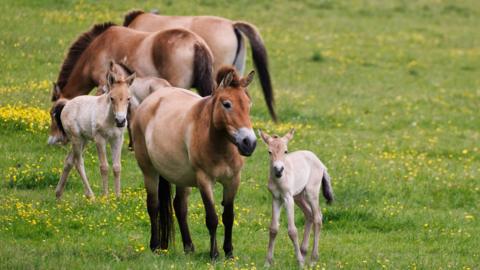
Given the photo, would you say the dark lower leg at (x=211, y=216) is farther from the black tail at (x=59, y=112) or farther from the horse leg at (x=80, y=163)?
the black tail at (x=59, y=112)

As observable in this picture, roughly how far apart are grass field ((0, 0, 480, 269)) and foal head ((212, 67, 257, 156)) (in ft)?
3.88

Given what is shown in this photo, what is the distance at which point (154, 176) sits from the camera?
32.1ft

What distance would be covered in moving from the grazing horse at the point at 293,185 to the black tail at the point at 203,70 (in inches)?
167

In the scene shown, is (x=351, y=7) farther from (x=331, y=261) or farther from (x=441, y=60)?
(x=331, y=261)

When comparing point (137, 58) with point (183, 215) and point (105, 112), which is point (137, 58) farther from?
point (183, 215)

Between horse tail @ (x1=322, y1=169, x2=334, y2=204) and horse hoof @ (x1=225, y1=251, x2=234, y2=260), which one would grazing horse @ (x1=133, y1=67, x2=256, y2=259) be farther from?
horse tail @ (x1=322, y1=169, x2=334, y2=204)

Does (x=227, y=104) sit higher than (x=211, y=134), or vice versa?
(x=227, y=104)

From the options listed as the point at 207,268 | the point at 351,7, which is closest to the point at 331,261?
the point at 207,268

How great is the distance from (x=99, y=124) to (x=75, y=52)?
3.73 metres

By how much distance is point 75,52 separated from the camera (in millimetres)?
15336

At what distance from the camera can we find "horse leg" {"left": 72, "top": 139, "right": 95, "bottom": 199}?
1169 cm

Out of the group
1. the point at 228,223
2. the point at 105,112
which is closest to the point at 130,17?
the point at 105,112

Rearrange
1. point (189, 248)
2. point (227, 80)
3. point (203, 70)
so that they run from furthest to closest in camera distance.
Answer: point (203, 70) < point (189, 248) < point (227, 80)

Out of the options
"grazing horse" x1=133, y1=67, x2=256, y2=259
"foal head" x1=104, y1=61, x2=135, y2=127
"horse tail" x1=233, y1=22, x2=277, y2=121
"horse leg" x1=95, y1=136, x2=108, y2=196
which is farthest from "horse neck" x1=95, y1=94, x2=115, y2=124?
"horse tail" x1=233, y1=22, x2=277, y2=121
